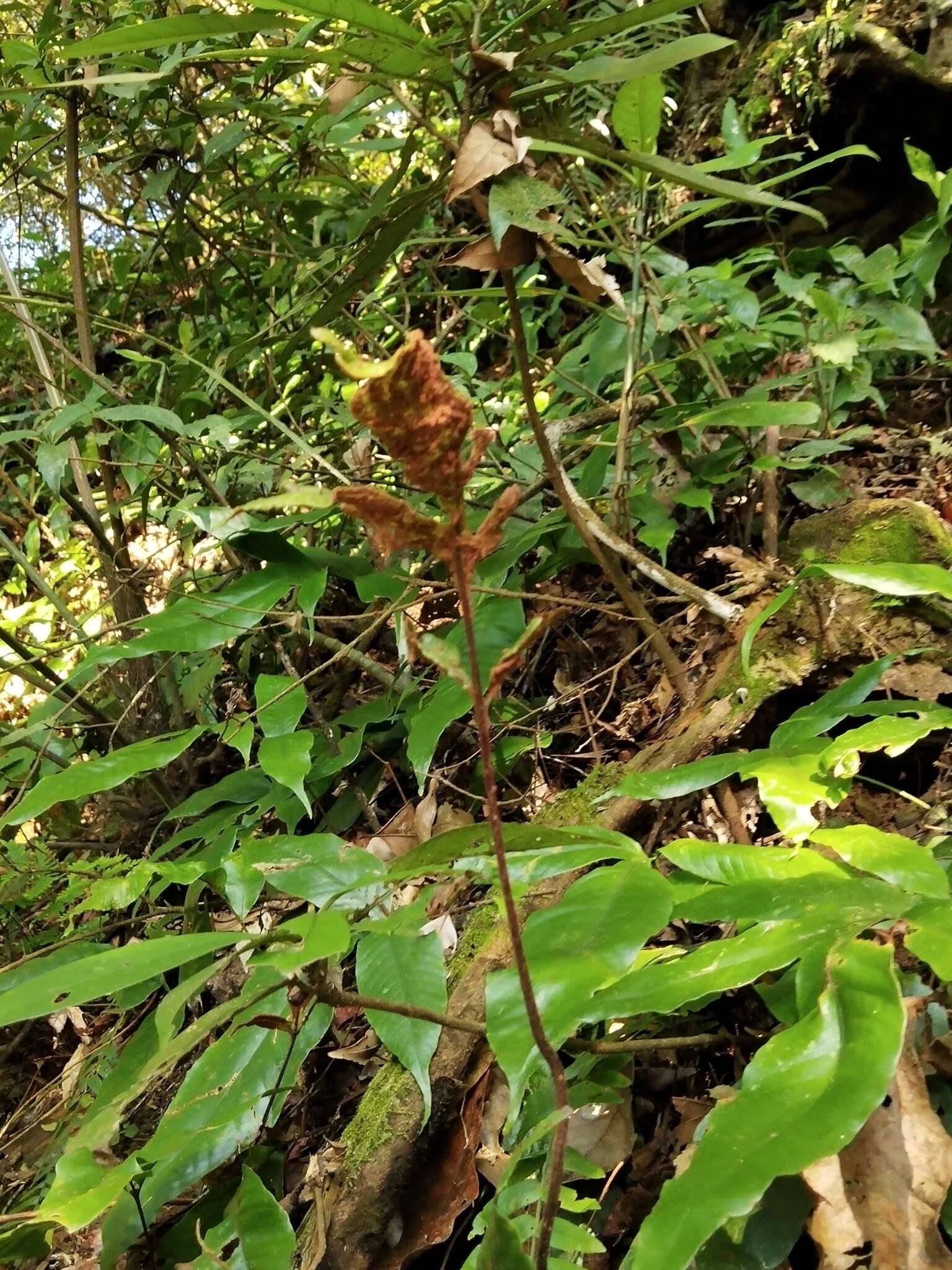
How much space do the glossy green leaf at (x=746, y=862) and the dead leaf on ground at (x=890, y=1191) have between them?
0.56ft

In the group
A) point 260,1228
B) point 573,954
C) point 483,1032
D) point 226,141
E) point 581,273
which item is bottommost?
point 260,1228

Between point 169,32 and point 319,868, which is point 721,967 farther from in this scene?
point 169,32

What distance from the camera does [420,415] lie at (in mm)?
365

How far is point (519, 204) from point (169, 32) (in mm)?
407

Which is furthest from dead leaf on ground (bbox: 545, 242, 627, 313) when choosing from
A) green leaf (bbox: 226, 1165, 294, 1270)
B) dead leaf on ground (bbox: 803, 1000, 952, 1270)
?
green leaf (bbox: 226, 1165, 294, 1270)

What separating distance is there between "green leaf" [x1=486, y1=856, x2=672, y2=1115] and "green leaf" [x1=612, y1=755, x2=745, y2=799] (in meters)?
0.16

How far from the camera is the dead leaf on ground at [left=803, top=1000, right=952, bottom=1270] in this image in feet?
1.91

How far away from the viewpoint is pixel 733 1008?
0.88 meters

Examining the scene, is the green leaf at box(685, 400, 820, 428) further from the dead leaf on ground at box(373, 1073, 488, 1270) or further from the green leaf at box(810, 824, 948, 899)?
the dead leaf on ground at box(373, 1073, 488, 1270)

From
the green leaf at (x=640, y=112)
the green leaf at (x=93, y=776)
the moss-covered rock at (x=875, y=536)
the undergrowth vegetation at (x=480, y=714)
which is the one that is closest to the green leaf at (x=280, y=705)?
the undergrowth vegetation at (x=480, y=714)

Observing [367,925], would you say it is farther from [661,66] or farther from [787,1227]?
[661,66]

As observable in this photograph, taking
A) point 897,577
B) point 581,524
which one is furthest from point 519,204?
point 897,577

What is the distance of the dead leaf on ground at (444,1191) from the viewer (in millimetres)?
844

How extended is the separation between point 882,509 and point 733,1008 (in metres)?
0.75
